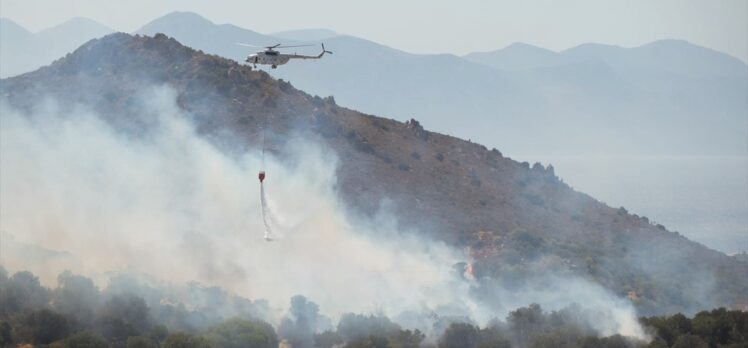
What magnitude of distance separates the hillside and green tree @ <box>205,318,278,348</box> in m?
29.2

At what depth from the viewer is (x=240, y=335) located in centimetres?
6438

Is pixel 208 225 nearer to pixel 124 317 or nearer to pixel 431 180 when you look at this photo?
pixel 431 180

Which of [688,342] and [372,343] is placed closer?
[372,343]

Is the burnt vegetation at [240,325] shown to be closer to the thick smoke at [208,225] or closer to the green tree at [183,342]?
the green tree at [183,342]

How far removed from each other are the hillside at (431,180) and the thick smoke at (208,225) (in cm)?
267

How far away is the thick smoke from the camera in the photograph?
286ft

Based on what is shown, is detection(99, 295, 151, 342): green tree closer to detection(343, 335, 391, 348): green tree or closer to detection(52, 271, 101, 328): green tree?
detection(52, 271, 101, 328): green tree

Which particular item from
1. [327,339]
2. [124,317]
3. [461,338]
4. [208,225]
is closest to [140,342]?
[124,317]

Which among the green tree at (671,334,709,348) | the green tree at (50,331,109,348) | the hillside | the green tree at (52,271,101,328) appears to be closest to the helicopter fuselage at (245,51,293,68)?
the green tree at (52,271,101,328)

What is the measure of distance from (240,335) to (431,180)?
54213 mm

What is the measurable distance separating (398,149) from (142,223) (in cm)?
3558

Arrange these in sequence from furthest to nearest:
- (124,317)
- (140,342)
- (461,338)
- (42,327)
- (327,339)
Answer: (327,339)
(461,338)
(124,317)
(42,327)
(140,342)

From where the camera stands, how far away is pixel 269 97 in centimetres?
12125

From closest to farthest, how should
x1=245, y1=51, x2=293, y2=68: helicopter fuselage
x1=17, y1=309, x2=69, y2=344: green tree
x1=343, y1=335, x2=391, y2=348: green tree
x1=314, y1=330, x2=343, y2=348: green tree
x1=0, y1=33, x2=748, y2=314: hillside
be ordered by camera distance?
1. x1=17, y1=309, x2=69, y2=344: green tree
2. x1=343, y1=335, x2=391, y2=348: green tree
3. x1=314, y1=330, x2=343, y2=348: green tree
4. x1=245, y1=51, x2=293, y2=68: helicopter fuselage
5. x1=0, y1=33, x2=748, y2=314: hillside
